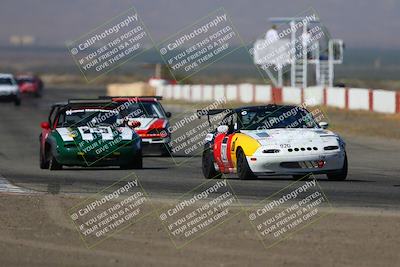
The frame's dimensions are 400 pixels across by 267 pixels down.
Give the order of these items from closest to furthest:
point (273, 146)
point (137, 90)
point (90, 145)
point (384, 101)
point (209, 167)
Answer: point (273, 146) → point (209, 167) → point (90, 145) → point (384, 101) → point (137, 90)

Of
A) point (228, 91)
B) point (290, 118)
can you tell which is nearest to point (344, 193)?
point (290, 118)

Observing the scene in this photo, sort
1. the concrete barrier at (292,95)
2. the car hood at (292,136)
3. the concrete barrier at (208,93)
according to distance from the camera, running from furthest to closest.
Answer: the concrete barrier at (208,93) → the concrete barrier at (292,95) → the car hood at (292,136)

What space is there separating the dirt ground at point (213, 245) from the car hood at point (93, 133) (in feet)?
25.7

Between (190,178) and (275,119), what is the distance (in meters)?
1.72

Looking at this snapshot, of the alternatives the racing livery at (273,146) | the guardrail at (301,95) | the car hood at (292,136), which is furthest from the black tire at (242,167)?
the guardrail at (301,95)

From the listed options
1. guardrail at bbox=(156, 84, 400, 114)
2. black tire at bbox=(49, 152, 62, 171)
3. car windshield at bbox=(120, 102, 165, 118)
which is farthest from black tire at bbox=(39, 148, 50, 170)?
guardrail at bbox=(156, 84, 400, 114)

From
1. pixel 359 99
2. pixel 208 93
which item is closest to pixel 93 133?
pixel 359 99

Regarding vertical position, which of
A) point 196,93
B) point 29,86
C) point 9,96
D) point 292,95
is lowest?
point 29,86

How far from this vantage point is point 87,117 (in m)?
23.2

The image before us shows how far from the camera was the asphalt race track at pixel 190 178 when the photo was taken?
54.7ft

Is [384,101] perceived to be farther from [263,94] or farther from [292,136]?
[292,136]

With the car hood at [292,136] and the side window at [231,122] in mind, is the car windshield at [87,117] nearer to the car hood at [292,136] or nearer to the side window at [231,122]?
the side window at [231,122]

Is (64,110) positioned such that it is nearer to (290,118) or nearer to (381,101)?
(290,118)

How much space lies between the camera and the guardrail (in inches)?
1753
